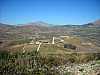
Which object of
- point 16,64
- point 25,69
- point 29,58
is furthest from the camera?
point 29,58

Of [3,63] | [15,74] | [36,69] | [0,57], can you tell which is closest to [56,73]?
[36,69]

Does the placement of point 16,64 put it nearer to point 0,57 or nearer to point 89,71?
point 0,57

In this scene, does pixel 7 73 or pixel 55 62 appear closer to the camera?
pixel 7 73

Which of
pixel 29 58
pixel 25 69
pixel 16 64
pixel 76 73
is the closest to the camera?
pixel 76 73

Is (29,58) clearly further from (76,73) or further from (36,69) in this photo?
(76,73)

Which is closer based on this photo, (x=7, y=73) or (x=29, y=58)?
(x=7, y=73)

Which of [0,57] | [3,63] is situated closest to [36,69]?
[3,63]

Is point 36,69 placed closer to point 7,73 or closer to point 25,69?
point 25,69

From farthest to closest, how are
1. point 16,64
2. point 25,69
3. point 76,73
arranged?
point 16,64
point 25,69
point 76,73

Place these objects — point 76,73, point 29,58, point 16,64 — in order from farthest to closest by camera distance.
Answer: point 29,58 → point 16,64 → point 76,73
